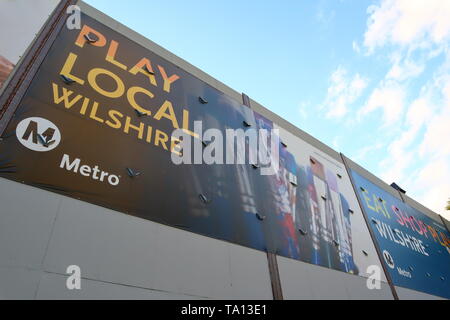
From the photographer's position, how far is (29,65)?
18.9 ft

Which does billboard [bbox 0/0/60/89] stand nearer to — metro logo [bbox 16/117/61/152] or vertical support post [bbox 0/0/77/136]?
vertical support post [bbox 0/0/77/136]

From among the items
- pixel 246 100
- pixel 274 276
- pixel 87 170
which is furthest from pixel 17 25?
pixel 274 276

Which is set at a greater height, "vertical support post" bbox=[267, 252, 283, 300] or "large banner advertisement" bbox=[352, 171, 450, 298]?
"large banner advertisement" bbox=[352, 171, 450, 298]

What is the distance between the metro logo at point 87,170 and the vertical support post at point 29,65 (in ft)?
3.40

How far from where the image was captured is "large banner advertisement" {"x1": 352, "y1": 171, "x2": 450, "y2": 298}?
449 inches

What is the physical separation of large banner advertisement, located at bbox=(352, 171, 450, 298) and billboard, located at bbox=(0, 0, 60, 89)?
1248 centimetres

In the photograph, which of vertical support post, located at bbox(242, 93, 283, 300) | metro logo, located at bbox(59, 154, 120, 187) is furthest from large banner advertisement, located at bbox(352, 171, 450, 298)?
metro logo, located at bbox(59, 154, 120, 187)

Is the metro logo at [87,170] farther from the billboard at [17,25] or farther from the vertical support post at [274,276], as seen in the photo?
the vertical support post at [274,276]

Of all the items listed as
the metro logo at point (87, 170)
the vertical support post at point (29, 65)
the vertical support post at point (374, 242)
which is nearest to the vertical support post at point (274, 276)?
the metro logo at point (87, 170)

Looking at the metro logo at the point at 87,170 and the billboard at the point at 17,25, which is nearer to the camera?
the metro logo at the point at 87,170

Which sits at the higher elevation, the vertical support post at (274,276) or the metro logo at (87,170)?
the metro logo at (87,170)

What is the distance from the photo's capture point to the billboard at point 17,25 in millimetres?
6080

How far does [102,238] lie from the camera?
4.94 meters

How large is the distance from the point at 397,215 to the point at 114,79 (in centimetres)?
1414
